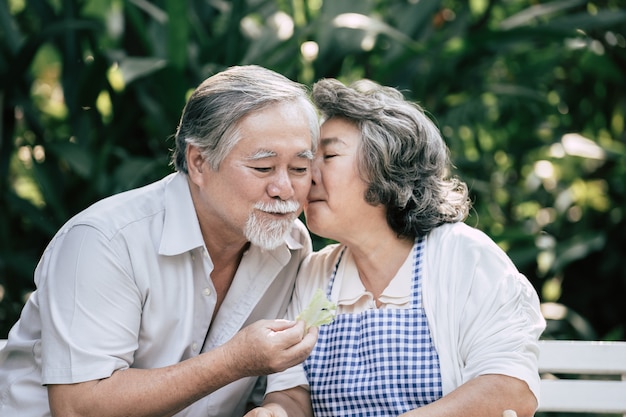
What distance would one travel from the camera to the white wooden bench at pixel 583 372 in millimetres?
2639

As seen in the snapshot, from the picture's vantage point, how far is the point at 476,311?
7.54ft

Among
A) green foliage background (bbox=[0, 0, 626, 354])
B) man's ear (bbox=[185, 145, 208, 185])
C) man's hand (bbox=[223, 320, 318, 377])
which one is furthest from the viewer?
green foliage background (bbox=[0, 0, 626, 354])

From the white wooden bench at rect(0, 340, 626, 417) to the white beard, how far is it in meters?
0.89

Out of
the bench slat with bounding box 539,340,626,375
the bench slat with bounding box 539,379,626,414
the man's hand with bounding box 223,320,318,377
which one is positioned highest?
the man's hand with bounding box 223,320,318,377

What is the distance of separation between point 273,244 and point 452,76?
2.33 metres

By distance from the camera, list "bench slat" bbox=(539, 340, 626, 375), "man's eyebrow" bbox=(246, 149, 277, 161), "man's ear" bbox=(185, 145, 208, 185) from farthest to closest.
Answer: "bench slat" bbox=(539, 340, 626, 375) < "man's ear" bbox=(185, 145, 208, 185) < "man's eyebrow" bbox=(246, 149, 277, 161)


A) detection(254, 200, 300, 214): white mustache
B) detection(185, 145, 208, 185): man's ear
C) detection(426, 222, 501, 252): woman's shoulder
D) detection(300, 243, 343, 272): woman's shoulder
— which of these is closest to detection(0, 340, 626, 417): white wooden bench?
detection(426, 222, 501, 252): woman's shoulder

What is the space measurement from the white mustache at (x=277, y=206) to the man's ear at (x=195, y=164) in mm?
209

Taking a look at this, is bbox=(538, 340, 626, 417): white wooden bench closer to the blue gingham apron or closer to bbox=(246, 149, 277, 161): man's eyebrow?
the blue gingham apron

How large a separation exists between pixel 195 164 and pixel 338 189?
412 millimetres

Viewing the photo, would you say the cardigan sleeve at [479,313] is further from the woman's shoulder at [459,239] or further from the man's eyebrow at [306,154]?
the man's eyebrow at [306,154]

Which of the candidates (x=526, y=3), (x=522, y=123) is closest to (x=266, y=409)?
(x=522, y=123)

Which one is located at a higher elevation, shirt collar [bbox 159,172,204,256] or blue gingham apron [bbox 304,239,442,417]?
shirt collar [bbox 159,172,204,256]

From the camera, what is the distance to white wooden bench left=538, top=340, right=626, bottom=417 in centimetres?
264
